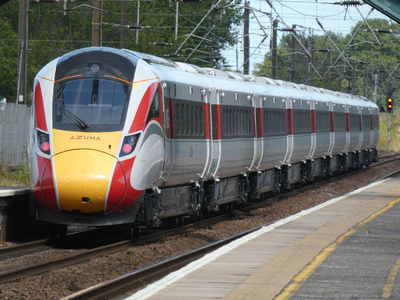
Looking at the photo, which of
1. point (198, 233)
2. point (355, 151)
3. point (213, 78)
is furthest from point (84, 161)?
point (355, 151)

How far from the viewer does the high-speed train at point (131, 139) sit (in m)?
14.5

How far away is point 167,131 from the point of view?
644 inches

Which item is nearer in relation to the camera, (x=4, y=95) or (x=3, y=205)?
(x=3, y=205)

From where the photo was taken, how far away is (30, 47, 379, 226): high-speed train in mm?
14484

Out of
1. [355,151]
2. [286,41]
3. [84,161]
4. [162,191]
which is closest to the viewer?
[84,161]

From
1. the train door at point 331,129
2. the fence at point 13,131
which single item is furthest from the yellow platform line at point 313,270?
the train door at point 331,129

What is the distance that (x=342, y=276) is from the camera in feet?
35.6

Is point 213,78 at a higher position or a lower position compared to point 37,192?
higher

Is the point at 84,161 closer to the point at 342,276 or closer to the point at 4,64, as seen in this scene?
the point at 342,276

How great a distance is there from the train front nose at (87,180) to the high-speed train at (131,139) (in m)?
0.02

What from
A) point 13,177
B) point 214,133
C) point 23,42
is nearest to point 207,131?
point 214,133

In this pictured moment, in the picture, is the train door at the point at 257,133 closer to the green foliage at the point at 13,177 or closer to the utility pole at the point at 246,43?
the green foliage at the point at 13,177

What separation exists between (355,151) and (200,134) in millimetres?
26670

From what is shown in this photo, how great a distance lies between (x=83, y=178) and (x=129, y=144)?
37.9 inches
